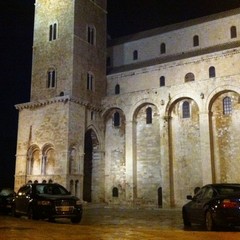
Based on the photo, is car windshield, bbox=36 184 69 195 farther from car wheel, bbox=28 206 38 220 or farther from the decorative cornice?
the decorative cornice

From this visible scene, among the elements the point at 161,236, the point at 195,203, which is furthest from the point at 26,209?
the point at 161,236

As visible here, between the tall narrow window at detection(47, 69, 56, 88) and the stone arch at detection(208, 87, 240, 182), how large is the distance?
1344cm

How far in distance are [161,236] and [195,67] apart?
23.6 metres

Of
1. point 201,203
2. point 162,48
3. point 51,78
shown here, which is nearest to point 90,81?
point 51,78

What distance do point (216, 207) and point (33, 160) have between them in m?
23.3

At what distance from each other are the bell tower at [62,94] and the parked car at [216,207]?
17914mm

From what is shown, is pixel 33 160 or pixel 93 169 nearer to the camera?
pixel 33 160

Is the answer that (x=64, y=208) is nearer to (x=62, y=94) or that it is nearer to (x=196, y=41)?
(x=62, y=94)

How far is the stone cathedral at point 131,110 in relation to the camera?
90.5 ft

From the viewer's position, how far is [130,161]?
99.2 feet

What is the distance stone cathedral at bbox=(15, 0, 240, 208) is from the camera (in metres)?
27.6

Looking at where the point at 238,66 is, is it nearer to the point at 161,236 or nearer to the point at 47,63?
the point at 47,63

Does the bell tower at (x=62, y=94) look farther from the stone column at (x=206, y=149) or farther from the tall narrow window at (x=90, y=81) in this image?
the stone column at (x=206, y=149)

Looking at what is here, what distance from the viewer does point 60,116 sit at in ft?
96.9
